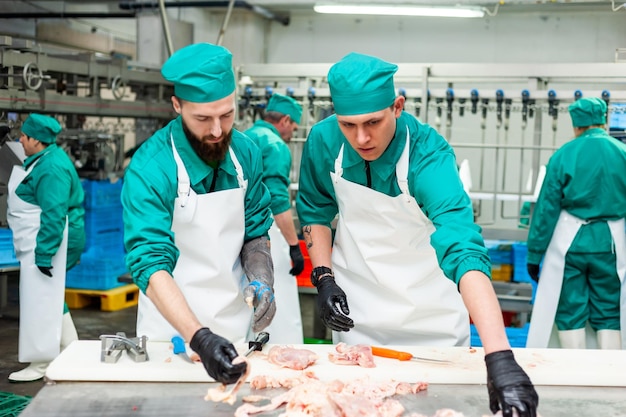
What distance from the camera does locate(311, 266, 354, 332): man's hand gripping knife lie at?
8.87 feet

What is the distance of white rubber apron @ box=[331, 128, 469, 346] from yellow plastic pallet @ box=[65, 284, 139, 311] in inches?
197

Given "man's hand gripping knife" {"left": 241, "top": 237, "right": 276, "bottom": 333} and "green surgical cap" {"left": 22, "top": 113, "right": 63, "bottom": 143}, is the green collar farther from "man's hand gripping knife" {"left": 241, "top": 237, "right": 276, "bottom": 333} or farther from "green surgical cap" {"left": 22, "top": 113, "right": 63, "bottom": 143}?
"man's hand gripping knife" {"left": 241, "top": 237, "right": 276, "bottom": 333}

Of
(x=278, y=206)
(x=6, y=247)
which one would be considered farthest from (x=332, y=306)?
(x=6, y=247)

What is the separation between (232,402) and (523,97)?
4157mm

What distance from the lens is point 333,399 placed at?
81.0 inches

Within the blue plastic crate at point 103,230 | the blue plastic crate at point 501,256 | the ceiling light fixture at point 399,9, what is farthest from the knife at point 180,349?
the ceiling light fixture at point 399,9

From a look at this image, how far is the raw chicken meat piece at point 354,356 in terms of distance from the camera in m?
2.37

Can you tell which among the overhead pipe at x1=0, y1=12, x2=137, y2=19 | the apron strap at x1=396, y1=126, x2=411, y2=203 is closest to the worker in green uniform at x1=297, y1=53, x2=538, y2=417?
→ the apron strap at x1=396, y1=126, x2=411, y2=203

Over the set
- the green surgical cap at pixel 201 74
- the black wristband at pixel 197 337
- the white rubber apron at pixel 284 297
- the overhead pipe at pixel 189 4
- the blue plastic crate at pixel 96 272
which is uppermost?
the overhead pipe at pixel 189 4

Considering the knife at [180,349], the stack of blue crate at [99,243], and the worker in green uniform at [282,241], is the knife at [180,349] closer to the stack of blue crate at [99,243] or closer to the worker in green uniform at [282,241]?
the worker in green uniform at [282,241]

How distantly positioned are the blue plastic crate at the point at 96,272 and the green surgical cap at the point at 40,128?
86.1 inches

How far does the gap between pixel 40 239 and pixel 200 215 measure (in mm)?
2923

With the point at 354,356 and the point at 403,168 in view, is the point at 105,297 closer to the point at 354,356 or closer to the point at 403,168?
the point at 403,168

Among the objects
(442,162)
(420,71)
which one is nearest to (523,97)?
(420,71)
